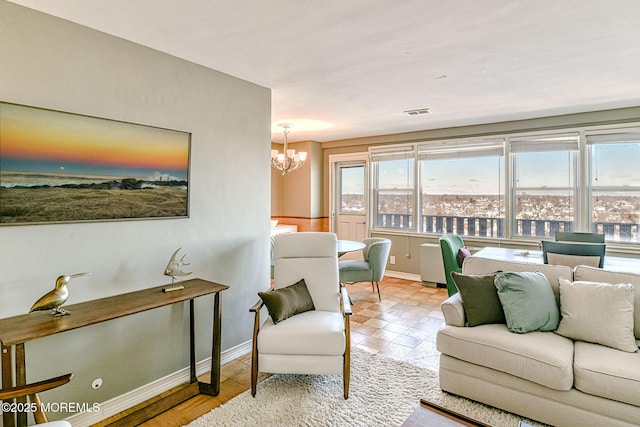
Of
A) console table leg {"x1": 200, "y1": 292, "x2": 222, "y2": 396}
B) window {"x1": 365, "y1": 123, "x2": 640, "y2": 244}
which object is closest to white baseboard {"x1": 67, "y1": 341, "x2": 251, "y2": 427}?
console table leg {"x1": 200, "y1": 292, "x2": 222, "y2": 396}

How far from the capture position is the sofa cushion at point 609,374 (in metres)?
1.86

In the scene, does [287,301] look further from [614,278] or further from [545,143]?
[545,143]

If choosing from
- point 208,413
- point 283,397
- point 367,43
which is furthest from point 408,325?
point 367,43

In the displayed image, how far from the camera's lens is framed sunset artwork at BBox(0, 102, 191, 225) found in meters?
1.88

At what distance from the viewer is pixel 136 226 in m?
2.41

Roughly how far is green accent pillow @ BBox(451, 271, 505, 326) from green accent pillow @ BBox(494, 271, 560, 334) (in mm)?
55

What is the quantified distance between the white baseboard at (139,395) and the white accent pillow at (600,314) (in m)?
2.64

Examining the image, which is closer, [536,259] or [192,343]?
[192,343]

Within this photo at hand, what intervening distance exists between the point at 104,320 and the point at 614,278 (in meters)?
3.32

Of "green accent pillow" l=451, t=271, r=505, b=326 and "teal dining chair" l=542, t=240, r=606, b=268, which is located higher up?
"teal dining chair" l=542, t=240, r=606, b=268

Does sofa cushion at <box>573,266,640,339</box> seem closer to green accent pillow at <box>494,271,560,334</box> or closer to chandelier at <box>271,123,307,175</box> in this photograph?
green accent pillow at <box>494,271,560,334</box>

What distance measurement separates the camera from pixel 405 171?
5941mm

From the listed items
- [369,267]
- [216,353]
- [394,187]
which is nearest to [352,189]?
[394,187]

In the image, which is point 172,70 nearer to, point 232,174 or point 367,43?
point 232,174
